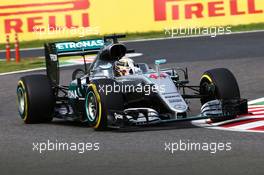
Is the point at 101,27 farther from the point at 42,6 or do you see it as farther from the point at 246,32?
the point at 246,32

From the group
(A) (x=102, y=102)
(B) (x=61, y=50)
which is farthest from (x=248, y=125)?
(B) (x=61, y=50)

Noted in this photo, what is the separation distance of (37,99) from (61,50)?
3.77 ft

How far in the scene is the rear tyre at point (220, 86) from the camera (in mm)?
13430

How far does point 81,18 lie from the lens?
3081 cm

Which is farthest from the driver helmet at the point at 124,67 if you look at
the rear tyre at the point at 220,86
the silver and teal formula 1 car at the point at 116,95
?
the rear tyre at the point at 220,86

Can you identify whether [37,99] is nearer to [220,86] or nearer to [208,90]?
[208,90]

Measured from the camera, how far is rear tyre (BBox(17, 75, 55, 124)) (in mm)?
14055

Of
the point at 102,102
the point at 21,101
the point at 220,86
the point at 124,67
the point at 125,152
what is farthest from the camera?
the point at 21,101

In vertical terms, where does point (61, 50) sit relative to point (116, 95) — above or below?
above

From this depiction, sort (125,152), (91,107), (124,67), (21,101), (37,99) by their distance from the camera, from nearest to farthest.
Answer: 1. (125,152)
2. (91,107)
3. (124,67)
4. (37,99)
5. (21,101)

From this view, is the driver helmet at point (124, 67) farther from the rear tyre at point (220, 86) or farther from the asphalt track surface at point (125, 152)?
the rear tyre at point (220, 86)

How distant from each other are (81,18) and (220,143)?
795 inches

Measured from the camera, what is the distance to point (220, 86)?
13.5 metres

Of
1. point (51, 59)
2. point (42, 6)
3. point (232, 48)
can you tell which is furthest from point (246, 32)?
point (51, 59)
